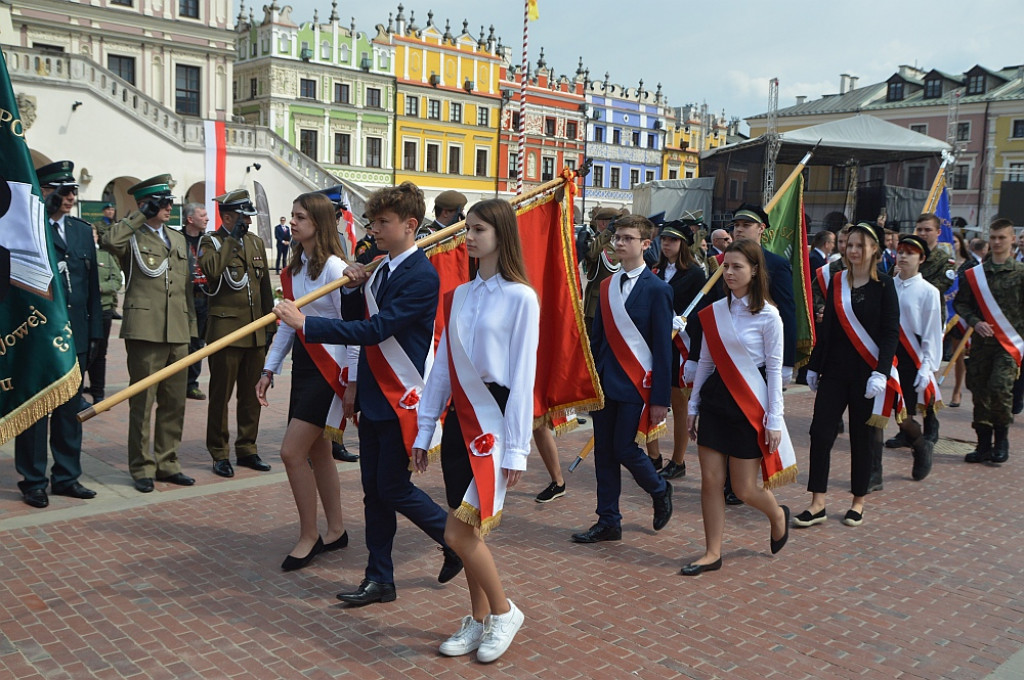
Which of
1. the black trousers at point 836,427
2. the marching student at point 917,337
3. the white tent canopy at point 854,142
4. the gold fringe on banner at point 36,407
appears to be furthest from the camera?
the white tent canopy at point 854,142

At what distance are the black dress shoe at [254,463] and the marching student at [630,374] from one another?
2841 millimetres

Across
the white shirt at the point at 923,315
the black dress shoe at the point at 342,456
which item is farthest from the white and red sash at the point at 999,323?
the black dress shoe at the point at 342,456

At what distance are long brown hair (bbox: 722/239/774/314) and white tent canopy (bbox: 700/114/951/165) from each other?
21015 mm

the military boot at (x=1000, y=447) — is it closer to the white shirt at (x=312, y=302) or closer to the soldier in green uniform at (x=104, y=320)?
the white shirt at (x=312, y=302)

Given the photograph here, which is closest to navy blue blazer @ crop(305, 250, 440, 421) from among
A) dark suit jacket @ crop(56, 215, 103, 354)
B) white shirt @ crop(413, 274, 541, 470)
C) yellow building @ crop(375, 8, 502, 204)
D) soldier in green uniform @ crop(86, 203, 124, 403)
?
white shirt @ crop(413, 274, 541, 470)

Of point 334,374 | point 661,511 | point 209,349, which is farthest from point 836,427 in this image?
point 209,349

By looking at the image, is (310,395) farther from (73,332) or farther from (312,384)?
(73,332)

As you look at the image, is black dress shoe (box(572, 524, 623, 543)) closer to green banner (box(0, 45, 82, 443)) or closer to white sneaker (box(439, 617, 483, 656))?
white sneaker (box(439, 617, 483, 656))

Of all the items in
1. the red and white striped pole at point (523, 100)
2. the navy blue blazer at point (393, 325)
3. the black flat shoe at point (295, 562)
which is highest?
the red and white striped pole at point (523, 100)

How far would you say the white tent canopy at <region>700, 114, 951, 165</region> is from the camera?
85.0ft

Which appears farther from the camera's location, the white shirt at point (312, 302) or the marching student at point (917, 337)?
the marching student at point (917, 337)

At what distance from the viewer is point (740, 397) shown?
5273mm

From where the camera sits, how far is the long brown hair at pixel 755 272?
526cm

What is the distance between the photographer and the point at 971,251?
12859 mm
